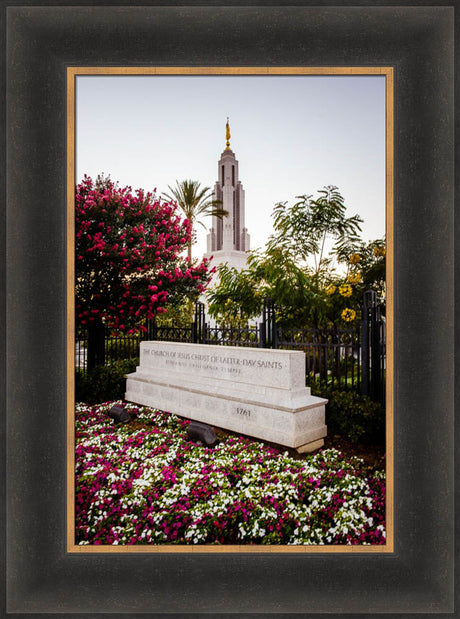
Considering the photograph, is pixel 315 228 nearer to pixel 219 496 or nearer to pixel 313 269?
pixel 313 269

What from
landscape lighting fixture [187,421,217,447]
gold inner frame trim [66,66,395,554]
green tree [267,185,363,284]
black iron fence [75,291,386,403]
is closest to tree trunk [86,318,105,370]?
black iron fence [75,291,386,403]

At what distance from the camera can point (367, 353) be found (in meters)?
3.74

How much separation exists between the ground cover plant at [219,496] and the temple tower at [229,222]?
6.65 ft

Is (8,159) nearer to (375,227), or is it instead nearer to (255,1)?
(255,1)

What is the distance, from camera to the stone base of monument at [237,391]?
11.6ft

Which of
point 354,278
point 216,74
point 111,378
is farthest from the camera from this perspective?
point 111,378

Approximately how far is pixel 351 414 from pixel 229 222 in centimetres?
262

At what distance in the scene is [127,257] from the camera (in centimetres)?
363

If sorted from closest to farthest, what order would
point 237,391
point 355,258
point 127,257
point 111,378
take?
1. point 355,258
2. point 127,257
3. point 237,391
4. point 111,378

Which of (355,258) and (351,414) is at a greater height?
(355,258)

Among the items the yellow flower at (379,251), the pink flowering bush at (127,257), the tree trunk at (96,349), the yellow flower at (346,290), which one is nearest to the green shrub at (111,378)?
the tree trunk at (96,349)

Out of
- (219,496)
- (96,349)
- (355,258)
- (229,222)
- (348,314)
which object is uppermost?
(229,222)

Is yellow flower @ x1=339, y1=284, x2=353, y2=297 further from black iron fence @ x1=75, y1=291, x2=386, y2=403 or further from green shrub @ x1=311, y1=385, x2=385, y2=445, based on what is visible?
green shrub @ x1=311, y1=385, x2=385, y2=445

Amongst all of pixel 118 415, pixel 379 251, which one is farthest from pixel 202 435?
pixel 379 251
